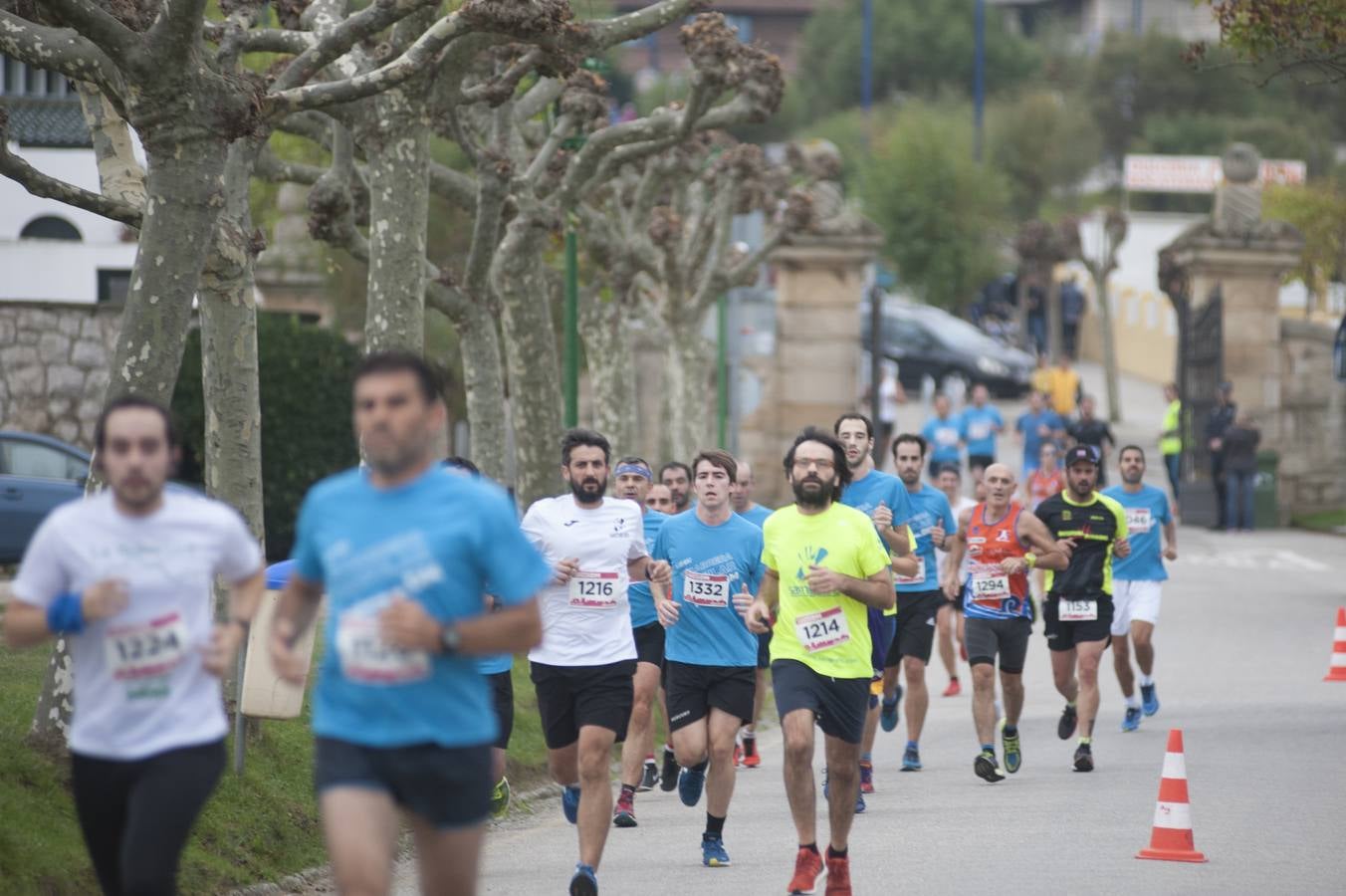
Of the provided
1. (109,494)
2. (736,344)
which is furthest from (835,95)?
(109,494)

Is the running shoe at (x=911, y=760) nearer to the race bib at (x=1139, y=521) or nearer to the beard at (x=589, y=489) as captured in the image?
the race bib at (x=1139, y=521)

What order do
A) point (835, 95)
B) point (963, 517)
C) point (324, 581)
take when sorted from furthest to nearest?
point (835, 95) → point (963, 517) → point (324, 581)

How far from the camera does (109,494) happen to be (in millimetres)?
6219

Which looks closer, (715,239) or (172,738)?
(172,738)

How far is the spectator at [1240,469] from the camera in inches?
1187

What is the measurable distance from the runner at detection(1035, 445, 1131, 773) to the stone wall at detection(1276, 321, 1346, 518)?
19715 mm

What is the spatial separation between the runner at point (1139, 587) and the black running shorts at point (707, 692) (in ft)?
18.2

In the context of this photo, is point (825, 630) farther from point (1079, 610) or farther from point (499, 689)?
point (1079, 610)

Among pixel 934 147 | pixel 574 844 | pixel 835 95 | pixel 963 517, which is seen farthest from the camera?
pixel 835 95

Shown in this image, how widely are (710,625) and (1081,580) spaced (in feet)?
13.3

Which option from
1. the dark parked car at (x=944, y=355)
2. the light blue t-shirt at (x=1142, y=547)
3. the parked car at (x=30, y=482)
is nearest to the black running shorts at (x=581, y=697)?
the light blue t-shirt at (x=1142, y=547)

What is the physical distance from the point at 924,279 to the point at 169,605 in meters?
Result: 53.3

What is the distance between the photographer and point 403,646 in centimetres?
562

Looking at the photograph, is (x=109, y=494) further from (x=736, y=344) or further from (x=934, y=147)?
(x=934, y=147)
